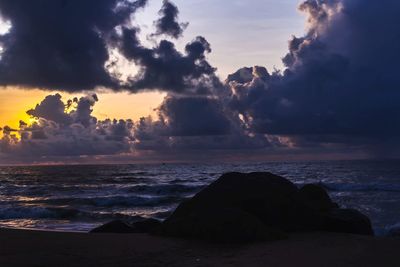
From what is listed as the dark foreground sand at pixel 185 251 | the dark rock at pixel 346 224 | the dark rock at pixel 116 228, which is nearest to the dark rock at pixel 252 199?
the dark rock at pixel 346 224

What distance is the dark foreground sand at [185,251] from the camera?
10250mm

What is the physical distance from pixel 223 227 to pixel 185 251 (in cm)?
169

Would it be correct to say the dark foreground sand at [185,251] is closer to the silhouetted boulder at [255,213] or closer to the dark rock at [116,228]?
the silhouetted boulder at [255,213]

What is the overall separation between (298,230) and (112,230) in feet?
20.6

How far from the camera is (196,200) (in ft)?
50.6

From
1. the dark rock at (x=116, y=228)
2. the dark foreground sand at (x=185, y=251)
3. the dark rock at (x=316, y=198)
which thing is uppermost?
the dark rock at (x=316, y=198)

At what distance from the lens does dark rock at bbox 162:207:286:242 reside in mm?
12859

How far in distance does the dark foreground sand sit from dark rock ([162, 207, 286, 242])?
0.50 metres

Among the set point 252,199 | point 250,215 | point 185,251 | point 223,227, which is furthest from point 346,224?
point 185,251

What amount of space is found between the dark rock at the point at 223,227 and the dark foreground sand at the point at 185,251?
0.50 meters

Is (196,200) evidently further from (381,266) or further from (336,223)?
(381,266)

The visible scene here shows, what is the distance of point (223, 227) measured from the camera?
12898 mm

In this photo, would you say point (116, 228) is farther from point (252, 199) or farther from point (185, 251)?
point (185, 251)

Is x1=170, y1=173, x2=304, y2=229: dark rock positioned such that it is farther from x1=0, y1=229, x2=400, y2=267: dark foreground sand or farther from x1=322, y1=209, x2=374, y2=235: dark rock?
x1=0, y1=229, x2=400, y2=267: dark foreground sand
